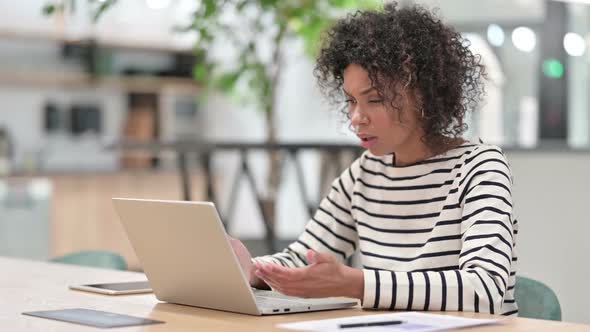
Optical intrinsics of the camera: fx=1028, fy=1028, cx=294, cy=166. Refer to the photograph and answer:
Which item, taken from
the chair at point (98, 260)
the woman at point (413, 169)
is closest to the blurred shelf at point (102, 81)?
the chair at point (98, 260)

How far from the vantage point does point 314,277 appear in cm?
177

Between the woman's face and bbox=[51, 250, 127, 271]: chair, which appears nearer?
the woman's face

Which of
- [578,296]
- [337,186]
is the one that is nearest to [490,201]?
[337,186]

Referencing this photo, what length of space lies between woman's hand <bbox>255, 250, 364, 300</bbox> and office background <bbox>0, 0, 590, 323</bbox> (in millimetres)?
3092

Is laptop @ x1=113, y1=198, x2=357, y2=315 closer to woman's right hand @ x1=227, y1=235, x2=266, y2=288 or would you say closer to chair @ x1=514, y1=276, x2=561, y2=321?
woman's right hand @ x1=227, y1=235, x2=266, y2=288

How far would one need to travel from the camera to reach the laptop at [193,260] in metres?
1.79

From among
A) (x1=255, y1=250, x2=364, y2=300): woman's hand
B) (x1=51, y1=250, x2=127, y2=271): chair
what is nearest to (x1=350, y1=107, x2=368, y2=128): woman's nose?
(x1=255, y1=250, x2=364, y2=300): woman's hand

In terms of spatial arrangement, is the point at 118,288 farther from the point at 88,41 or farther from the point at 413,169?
the point at 88,41

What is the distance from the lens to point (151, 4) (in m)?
8.03

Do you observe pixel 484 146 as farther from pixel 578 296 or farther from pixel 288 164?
pixel 288 164

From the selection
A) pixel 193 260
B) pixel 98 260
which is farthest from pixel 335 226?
pixel 98 260

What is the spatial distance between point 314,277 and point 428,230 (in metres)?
0.47

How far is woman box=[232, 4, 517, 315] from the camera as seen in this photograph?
1.97m

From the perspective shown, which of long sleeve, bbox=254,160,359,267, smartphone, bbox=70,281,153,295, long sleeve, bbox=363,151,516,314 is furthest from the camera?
long sleeve, bbox=254,160,359,267
